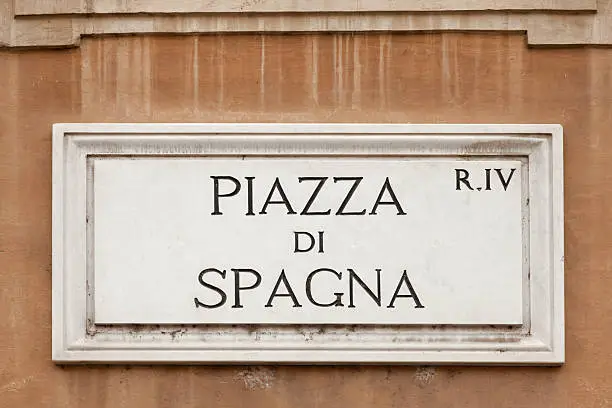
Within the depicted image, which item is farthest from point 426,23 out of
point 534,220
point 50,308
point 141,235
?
point 50,308

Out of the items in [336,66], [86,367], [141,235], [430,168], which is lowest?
[86,367]

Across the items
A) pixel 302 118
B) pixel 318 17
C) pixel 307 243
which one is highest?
→ pixel 318 17

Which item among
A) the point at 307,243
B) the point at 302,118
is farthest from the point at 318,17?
the point at 307,243

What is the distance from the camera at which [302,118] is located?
3.53 m

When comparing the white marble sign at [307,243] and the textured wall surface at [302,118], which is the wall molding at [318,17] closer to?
the textured wall surface at [302,118]

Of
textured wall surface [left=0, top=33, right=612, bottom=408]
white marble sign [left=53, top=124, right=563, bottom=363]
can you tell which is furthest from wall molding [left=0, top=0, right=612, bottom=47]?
white marble sign [left=53, top=124, right=563, bottom=363]

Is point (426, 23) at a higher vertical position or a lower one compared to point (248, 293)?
higher

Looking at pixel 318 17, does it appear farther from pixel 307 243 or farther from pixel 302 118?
pixel 307 243

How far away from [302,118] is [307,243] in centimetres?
55

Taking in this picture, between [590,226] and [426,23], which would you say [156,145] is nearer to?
[426,23]

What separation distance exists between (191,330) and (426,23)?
5.54 feet

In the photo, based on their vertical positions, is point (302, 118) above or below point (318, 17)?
below

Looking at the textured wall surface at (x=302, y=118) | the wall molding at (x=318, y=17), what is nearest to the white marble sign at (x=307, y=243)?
the textured wall surface at (x=302, y=118)

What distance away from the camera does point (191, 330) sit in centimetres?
350
